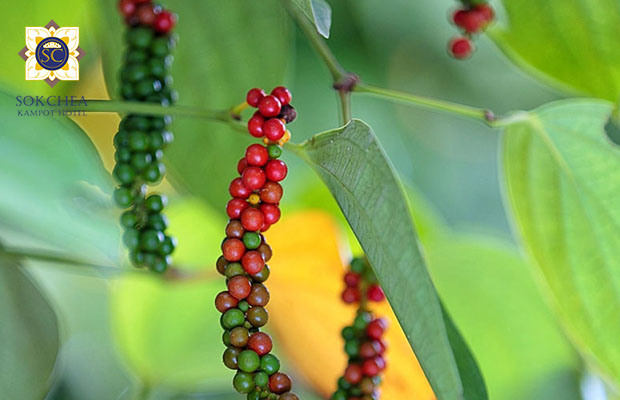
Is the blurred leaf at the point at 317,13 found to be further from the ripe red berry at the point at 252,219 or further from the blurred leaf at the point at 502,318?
the blurred leaf at the point at 502,318

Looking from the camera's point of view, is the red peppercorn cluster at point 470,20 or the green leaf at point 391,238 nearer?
the green leaf at point 391,238

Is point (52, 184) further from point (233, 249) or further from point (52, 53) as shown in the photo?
point (233, 249)

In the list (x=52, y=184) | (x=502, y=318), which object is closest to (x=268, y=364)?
(x=52, y=184)

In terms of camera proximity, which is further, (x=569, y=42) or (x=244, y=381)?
(x=569, y=42)

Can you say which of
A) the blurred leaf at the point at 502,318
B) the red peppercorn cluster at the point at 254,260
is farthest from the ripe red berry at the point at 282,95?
the blurred leaf at the point at 502,318

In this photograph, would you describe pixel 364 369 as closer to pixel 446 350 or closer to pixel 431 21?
pixel 446 350

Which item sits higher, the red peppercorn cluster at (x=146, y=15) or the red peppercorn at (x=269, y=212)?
the red peppercorn cluster at (x=146, y=15)

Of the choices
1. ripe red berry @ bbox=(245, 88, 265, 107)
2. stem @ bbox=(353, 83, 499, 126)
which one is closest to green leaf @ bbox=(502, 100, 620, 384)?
stem @ bbox=(353, 83, 499, 126)

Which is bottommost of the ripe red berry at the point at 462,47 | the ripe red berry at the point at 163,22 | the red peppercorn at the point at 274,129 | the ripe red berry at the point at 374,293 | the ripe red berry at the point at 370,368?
the ripe red berry at the point at 370,368

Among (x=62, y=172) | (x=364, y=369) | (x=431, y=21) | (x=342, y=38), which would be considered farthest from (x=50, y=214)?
(x=431, y=21)
